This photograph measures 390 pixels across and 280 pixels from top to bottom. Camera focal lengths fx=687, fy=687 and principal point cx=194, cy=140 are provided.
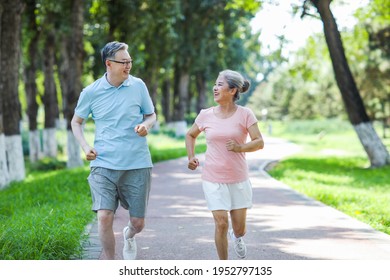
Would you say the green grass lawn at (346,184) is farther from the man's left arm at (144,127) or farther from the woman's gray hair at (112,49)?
the woman's gray hair at (112,49)

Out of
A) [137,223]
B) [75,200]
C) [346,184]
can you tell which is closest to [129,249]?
[137,223]

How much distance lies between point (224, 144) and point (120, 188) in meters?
0.96

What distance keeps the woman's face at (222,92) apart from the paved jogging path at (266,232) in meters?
1.75

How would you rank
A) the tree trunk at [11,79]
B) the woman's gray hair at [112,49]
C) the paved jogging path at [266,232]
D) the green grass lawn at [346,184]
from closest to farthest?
the woman's gray hair at [112,49] → the paved jogging path at [266,232] → the green grass lawn at [346,184] → the tree trunk at [11,79]

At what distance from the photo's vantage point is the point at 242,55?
4044cm

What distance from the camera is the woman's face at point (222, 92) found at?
5.78m

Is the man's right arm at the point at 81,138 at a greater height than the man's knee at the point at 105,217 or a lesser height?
greater

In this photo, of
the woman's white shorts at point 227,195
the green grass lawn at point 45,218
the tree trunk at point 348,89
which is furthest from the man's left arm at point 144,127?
the tree trunk at point 348,89

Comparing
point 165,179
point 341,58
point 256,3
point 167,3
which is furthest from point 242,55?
point 165,179

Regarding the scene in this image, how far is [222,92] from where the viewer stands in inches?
228

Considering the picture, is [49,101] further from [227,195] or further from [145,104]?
[227,195]

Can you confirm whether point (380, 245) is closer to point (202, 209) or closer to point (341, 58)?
point (202, 209)
